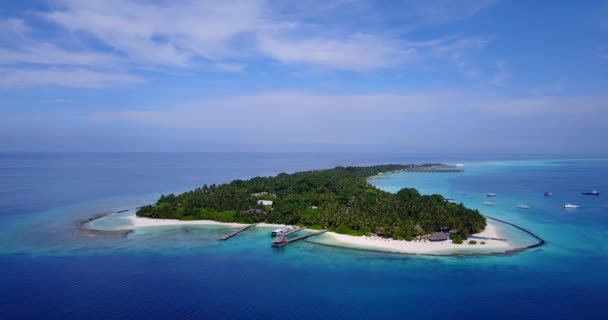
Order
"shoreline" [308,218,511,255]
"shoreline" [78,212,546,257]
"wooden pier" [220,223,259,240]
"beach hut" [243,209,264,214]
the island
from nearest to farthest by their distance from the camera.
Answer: "shoreline" [78,212,546,257] → "shoreline" [308,218,511,255] → "wooden pier" [220,223,259,240] → the island → "beach hut" [243,209,264,214]

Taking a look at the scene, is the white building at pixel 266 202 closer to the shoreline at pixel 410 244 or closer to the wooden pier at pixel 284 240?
the shoreline at pixel 410 244

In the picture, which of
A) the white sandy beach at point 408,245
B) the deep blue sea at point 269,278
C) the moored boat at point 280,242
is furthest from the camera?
the moored boat at point 280,242

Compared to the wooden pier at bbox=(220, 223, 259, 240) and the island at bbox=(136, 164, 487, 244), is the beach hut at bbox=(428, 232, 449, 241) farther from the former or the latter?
the wooden pier at bbox=(220, 223, 259, 240)

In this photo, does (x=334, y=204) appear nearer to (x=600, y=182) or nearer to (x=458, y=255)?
(x=458, y=255)

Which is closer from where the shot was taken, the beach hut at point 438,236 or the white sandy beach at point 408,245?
the white sandy beach at point 408,245

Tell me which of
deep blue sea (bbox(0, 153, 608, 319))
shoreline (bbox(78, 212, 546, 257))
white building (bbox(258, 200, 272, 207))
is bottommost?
deep blue sea (bbox(0, 153, 608, 319))

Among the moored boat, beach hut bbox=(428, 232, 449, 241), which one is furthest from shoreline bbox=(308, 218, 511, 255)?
the moored boat

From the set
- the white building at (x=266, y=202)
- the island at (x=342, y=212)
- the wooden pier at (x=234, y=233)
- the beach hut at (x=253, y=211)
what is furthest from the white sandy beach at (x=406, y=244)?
the white building at (x=266, y=202)

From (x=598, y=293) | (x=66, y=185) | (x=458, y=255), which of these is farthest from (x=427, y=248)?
(x=66, y=185)
